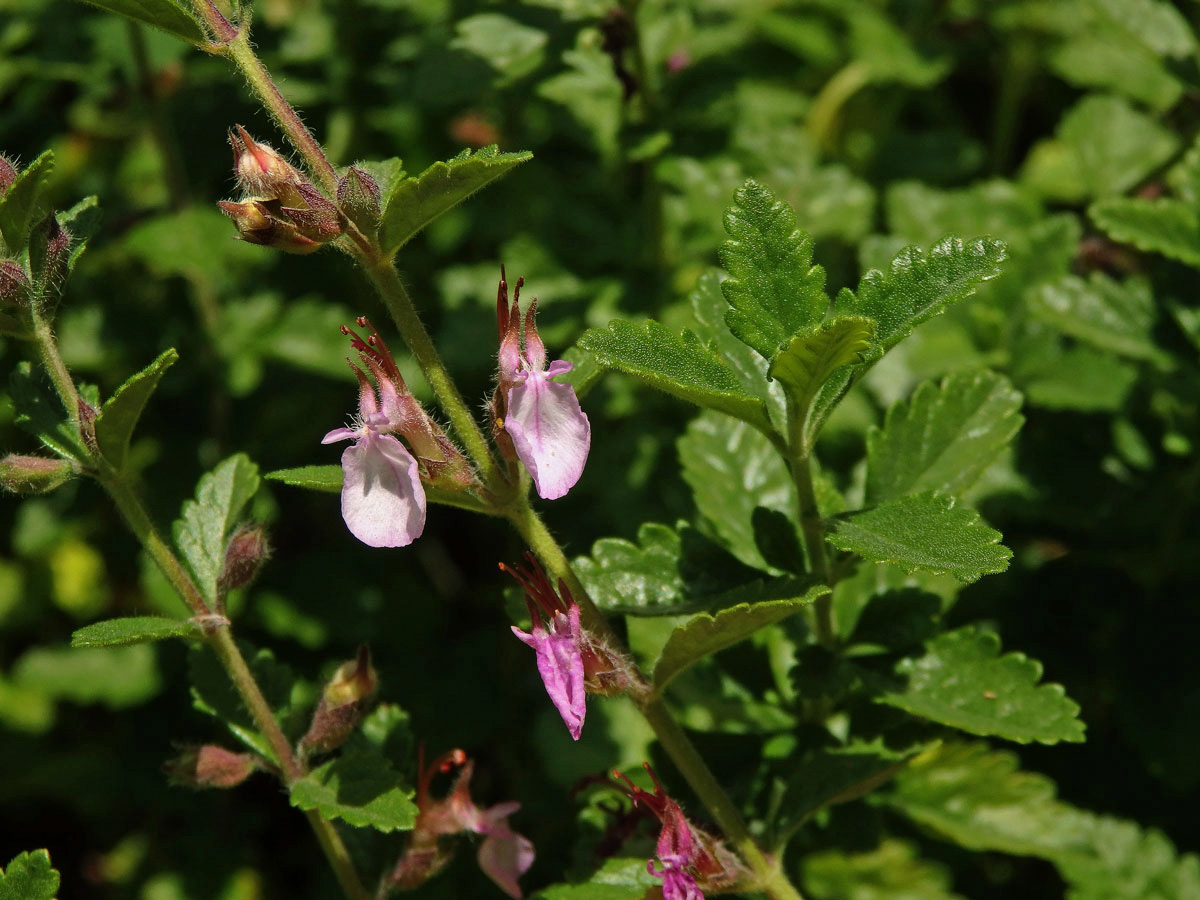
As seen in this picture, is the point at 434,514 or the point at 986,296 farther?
the point at 434,514

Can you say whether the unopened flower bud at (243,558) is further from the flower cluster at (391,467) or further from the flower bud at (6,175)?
the flower bud at (6,175)

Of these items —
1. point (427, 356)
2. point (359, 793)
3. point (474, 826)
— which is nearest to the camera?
point (427, 356)

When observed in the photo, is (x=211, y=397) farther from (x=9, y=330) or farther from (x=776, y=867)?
→ (x=776, y=867)

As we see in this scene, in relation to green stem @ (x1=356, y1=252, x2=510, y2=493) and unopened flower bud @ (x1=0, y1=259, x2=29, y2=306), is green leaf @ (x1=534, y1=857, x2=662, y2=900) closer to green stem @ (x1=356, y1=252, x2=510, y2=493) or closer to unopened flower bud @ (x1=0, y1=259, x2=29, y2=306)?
green stem @ (x1=356, y1=252, x2=510, y2=493)

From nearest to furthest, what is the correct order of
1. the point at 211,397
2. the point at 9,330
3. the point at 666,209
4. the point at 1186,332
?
the point at 9,330, the point at 1186,332, the point at 666,209, the point at 211,397

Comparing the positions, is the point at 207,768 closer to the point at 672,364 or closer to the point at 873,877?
the point at 672,364

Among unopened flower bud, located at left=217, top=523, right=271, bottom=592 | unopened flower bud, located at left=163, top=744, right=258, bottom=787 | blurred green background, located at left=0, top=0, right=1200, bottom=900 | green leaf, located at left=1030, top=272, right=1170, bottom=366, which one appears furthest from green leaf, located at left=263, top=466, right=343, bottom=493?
green leaf, located at left=1030, top=272, right=1170, bottom=366

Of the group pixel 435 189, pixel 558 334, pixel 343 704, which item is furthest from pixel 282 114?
pixel 558 334

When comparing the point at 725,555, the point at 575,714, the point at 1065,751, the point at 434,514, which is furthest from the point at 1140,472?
the point at 434,514
